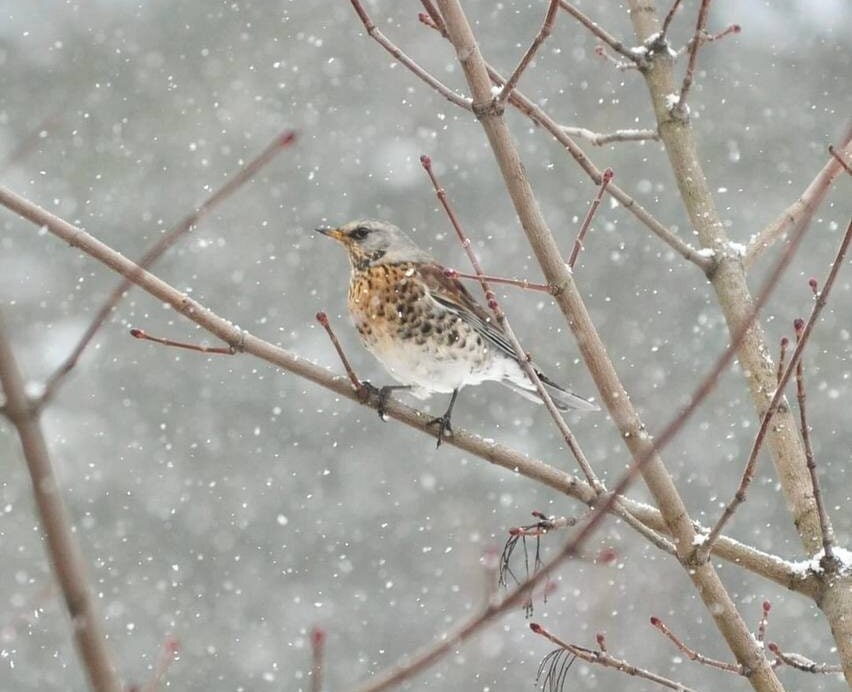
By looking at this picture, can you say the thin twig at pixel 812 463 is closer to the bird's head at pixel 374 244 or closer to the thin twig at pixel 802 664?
the thin twig at pixel 802 664

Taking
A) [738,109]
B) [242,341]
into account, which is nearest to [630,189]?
[738,109]

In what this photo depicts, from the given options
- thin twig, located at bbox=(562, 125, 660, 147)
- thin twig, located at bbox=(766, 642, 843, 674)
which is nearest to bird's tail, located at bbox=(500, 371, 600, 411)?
thin twig, located at bbox=(562, 125, 660, 147)

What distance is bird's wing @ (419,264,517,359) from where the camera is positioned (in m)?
3.89

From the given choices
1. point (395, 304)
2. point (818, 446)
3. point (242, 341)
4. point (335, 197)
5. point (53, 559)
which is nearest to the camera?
point (53, 559)

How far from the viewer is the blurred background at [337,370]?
10945 mm

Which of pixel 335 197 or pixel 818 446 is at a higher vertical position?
pixel 335 197

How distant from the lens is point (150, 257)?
1.26 meters

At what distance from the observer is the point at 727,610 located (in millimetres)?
1809

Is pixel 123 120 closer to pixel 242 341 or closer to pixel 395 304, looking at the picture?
pixel 395 304

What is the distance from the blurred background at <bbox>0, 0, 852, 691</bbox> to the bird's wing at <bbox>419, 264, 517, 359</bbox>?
255 inches

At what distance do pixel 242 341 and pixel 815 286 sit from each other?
1.01 metres

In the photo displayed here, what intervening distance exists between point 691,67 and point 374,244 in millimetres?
1790

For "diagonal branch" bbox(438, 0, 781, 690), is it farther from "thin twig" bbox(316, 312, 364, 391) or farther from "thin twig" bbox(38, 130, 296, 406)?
"thin twig" bbox(38, 130, 296, 406)

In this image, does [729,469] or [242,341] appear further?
[729,469]
